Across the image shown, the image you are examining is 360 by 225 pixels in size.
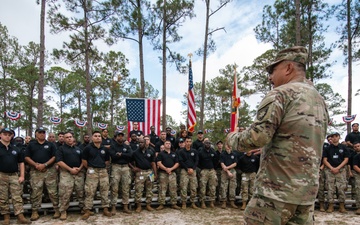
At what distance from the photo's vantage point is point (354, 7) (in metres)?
13.0

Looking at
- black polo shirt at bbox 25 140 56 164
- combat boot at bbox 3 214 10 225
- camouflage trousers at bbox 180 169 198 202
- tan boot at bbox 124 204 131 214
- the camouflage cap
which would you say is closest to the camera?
the camouflage cap

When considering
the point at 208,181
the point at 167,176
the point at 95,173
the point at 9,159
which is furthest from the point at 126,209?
the point at 9,159

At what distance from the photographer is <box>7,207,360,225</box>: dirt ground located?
5.04 meters

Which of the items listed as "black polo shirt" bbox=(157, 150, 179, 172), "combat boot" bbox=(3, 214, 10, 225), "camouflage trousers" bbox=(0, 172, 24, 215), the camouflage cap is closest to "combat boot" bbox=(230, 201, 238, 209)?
"black polo shirt" bbox=(157, 150, 179, 172)

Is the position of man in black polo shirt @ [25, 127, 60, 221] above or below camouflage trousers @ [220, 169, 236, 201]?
above

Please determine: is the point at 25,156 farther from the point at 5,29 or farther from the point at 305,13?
the point at 5,29

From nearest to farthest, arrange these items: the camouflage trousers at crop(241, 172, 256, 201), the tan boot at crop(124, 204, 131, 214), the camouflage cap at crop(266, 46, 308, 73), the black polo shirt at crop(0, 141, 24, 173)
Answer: the camouflage cap at crop(266, 46, 308, 73), the black polo shirt at crop(0, 141, 24, 173), the tan boot at crop(124, 204, 131, 214), the camouflage trousers at crop(241, 172, 256, 201)

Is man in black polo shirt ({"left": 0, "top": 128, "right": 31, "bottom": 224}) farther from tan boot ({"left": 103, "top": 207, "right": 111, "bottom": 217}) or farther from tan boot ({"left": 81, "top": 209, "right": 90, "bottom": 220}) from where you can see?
tan boot ({"left": 103, "top": 207, "right": 111, "bottom": 217})

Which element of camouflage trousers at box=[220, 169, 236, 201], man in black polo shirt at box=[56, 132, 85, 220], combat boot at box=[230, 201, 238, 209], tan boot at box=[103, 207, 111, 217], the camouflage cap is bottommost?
combat boot at box=[230, 201, 238, 209]

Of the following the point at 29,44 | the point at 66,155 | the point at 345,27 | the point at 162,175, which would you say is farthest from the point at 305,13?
the point at 29,44

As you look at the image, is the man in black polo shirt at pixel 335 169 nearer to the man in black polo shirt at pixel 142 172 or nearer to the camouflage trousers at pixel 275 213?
the man in black polo shirt at pixel 142 172

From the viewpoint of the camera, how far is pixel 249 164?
22.3 ft

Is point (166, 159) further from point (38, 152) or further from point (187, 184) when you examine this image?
point (38, 152)

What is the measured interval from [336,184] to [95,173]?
5.84 m
